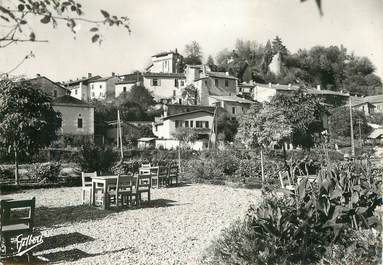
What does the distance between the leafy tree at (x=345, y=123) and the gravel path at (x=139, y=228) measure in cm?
4279

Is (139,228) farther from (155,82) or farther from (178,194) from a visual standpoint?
(155,82)

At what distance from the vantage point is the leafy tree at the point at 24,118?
1642cm

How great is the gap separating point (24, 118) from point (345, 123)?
4538 cm

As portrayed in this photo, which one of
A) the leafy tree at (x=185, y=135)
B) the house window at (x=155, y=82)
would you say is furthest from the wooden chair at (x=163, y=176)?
the house window at (x=155, y=82)

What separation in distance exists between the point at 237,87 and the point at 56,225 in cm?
6357

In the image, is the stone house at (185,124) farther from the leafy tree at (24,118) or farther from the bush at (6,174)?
the leafy tree at (24,118)

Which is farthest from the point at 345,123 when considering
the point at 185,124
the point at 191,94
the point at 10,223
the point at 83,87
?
the point at 10,223

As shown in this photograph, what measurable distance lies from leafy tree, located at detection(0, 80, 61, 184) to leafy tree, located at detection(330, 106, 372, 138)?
42426 mm

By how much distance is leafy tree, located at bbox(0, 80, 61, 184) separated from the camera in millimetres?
16422

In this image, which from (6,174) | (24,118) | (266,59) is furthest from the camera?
(266,59)

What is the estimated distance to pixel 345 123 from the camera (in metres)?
54.3

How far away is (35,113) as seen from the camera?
17.3 m

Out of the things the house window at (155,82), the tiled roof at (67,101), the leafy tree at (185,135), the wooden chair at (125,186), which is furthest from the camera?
the house window at (155,82)

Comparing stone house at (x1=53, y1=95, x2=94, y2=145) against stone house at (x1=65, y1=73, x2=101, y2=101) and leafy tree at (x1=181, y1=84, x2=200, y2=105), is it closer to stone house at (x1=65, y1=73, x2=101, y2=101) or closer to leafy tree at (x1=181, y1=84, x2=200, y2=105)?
leafy tree at (x1=181, y1=84, x2=200, y2=105)
